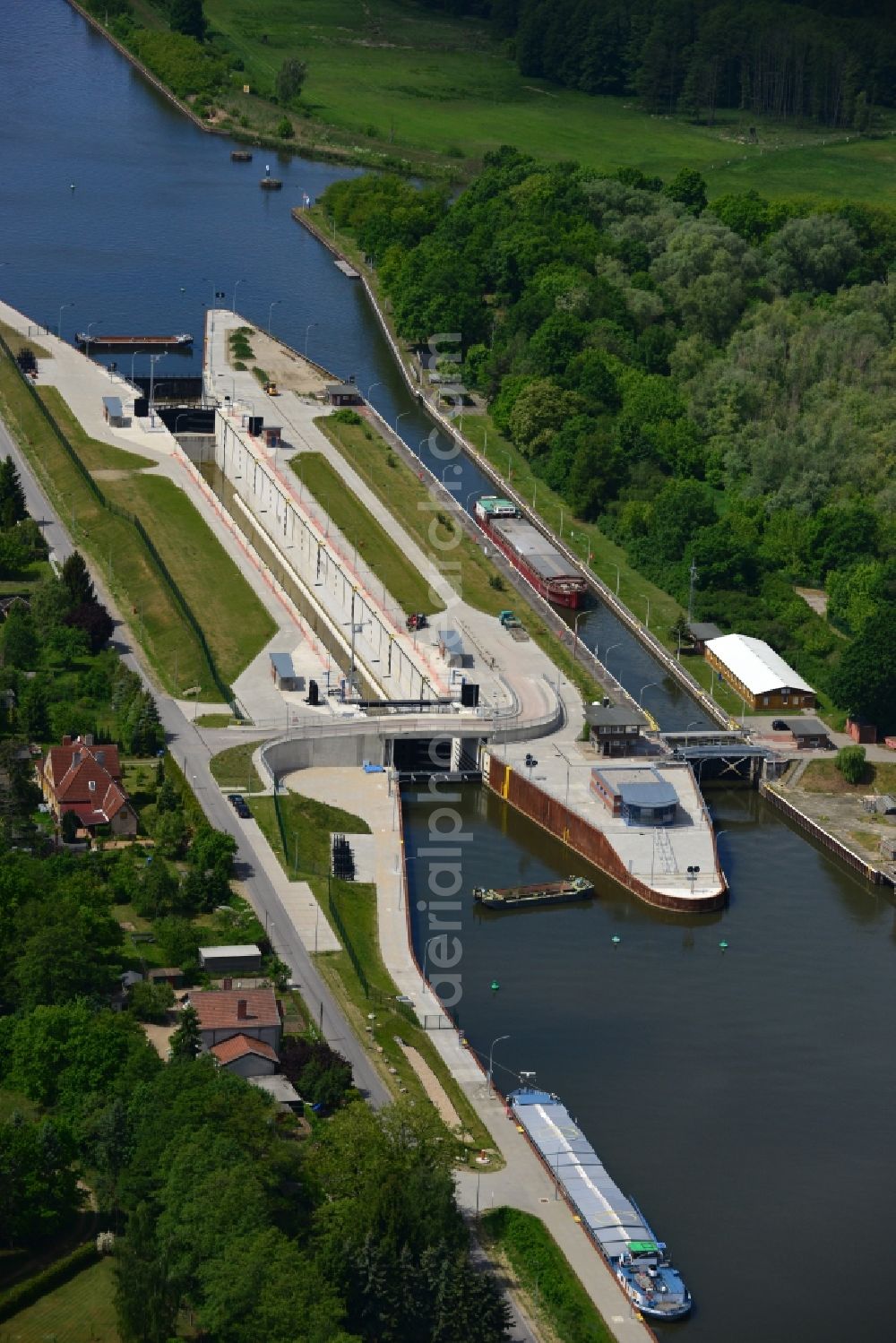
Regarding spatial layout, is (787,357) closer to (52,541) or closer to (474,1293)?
(52,541)

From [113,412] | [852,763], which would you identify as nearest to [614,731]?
[852,763]

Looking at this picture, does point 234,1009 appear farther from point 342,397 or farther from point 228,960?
point 342,397

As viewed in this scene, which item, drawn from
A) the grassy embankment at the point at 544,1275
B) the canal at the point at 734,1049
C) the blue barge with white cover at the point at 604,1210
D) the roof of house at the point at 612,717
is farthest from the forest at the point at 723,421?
the grassy embankment at the point at 544,1275

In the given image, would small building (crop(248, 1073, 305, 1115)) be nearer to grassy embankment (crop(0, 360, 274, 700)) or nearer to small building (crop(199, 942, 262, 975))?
small building (crop(199, 942, 262, 975))

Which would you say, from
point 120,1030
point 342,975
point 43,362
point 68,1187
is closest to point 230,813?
point 342,975

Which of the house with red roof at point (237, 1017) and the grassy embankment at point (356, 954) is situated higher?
the house with red roof at point (237, 1017)

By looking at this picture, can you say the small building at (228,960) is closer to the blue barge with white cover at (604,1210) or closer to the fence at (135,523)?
the blue barge with white cover at (604,1210)

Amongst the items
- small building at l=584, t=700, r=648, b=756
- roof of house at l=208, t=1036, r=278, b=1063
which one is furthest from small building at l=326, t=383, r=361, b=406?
roof of house at l=208, t=1036, r=278, b=1063
